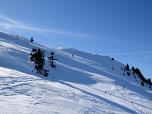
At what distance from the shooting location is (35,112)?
3.65 m

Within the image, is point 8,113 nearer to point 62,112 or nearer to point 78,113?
point 62,112

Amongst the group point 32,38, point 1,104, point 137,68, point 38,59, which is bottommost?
point 137,68

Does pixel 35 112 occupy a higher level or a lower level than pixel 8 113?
lower

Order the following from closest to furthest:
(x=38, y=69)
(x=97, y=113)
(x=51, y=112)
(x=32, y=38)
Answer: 1. (x=51, y=112)
2. (x=97, y=113)
3. (x=38, y=69)
4. (x=32, y=38)

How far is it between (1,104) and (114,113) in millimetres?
5818

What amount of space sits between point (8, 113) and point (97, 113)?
4.05m

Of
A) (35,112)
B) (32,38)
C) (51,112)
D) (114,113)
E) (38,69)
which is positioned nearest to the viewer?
(35,112)

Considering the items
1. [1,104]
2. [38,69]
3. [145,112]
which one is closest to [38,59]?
[38,69]

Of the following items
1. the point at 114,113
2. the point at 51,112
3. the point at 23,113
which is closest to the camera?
the point at 23,113

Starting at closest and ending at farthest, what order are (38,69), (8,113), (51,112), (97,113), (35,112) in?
(8,113), (35,112), (51,112), (97,113), (38,69)

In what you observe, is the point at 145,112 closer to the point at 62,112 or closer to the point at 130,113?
the point at 130,113

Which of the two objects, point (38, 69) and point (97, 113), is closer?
point (97, 113)

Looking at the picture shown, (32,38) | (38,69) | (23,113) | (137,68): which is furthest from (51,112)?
(137,68)

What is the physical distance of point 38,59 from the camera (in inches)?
611
